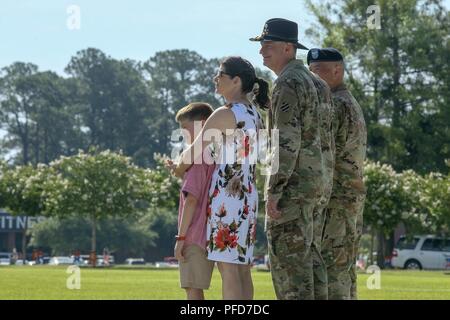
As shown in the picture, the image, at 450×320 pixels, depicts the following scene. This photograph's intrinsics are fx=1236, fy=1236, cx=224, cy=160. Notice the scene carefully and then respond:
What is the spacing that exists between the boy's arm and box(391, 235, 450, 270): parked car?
50.7 m

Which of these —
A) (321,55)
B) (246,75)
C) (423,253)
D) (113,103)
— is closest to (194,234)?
→ (246,75)

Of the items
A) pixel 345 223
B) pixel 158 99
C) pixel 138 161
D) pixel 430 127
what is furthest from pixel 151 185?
pixel 158 99

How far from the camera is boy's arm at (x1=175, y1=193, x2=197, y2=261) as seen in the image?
9.34 m

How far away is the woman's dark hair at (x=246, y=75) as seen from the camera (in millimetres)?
9438

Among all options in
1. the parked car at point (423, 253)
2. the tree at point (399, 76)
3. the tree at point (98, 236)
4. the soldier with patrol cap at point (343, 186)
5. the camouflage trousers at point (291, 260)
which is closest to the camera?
the camouflage trousers at point (291, 260)

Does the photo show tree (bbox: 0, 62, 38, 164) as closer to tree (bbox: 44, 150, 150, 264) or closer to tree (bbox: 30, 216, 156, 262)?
tree (bbox: 30, 216, 156, 262)

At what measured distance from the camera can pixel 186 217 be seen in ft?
30.7

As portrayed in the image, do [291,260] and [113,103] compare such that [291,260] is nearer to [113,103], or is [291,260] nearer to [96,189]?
[96,189]

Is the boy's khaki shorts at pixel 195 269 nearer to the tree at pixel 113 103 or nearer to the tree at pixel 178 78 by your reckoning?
the tree at pixel 113 103

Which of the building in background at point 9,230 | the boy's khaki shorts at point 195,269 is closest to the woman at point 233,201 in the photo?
the boy's khaki shorts at point 195,269

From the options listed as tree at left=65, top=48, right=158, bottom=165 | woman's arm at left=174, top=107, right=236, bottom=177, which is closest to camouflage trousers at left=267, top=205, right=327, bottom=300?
woman's arm at left=174, top=107, right=236, bottom=177

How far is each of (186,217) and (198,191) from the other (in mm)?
217

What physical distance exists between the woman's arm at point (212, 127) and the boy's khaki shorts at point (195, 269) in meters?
0.65
